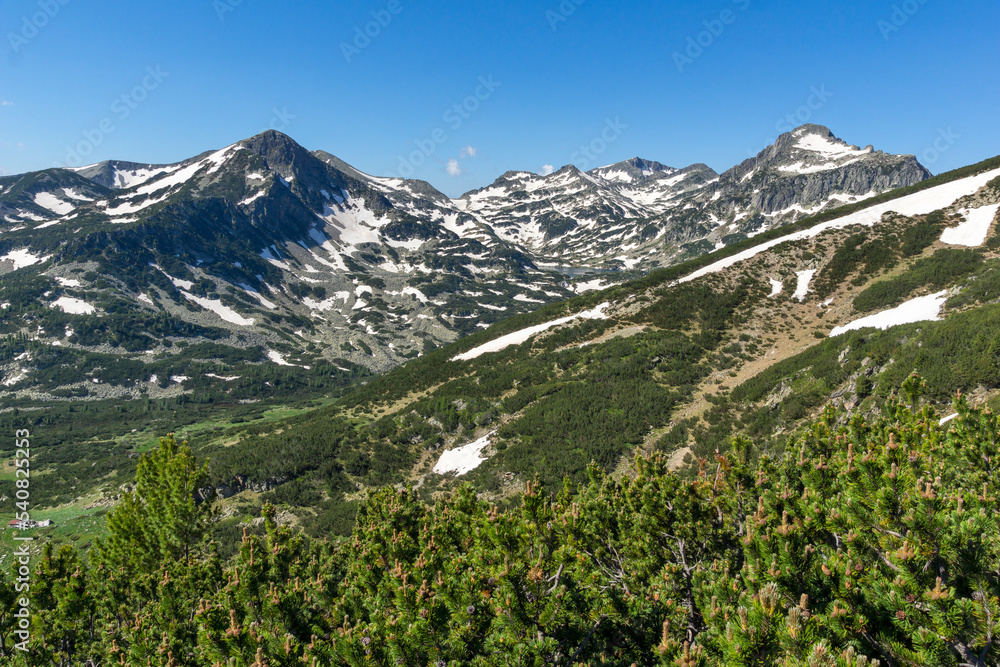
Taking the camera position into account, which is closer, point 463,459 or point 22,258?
point 463,459

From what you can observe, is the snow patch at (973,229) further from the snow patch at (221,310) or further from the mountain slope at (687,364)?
the snow patch at (221,310)

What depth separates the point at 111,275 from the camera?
175625 millimetres

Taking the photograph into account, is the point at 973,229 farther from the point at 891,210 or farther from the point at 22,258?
the point at 22,258

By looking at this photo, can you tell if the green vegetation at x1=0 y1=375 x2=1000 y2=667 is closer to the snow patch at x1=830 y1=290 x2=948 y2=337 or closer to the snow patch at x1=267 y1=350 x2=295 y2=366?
the snow patch at x1=830 y1=290 x2=948 y2=337

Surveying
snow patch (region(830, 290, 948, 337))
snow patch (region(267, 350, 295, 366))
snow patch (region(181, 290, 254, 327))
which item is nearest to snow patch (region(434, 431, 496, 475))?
snow patch (region(830, 290, 948, 337))

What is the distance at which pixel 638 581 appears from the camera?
10.9 metres

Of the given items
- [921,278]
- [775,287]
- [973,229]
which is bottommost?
[921,278]

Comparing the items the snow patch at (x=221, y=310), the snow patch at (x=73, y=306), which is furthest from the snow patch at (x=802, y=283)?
the snow patch at (x=73, y=306)

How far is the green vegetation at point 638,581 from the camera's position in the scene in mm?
5422

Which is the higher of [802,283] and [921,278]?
[802,283]

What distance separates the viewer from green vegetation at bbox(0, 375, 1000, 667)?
17.8 feet

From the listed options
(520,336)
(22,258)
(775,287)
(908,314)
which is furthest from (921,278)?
(22,258)

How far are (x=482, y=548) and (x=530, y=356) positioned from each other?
41386 millimetres

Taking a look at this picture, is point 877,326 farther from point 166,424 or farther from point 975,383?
point 166,424
